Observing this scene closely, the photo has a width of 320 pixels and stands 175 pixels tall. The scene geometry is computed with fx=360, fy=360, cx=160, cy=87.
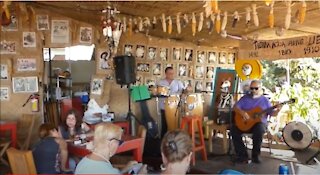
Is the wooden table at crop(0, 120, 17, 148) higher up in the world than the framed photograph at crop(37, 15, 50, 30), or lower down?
lower down

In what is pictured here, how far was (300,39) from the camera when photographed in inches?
161

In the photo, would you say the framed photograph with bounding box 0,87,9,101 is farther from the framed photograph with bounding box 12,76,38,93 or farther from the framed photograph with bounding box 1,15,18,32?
the framed photograph with bounding box 1,15,18,32

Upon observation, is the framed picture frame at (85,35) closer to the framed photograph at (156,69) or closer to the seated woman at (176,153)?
the framed photograph at (156,69)

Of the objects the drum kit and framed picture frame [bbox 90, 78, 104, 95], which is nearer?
the drum kit

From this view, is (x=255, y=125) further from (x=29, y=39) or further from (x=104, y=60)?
(x=29, y=39)

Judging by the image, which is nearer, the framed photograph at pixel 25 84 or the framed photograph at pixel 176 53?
the framed photograph at pixel 25 84

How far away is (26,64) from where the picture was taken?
518 cm

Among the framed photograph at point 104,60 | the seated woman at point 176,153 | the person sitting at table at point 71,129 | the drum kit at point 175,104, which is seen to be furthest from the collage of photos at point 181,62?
the seated woman at point 176,153

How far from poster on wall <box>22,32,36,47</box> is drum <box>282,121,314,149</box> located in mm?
3995

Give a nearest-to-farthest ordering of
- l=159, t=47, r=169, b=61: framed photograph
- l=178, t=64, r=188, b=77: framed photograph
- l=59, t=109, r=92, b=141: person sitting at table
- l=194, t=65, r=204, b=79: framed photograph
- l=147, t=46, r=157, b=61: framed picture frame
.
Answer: l=59, t=109, r=92, b=141: person sitting at table → l=147, t=46, r=157, b=61: framed picture frame → l=159, t=47, r=169, b=61: framed photograph → l=178, t=64, r=188, b=77: framed photograph → l=194, t=65, r=204, b=79: framed photograph

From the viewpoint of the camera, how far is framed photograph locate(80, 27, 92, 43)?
5.33 metres

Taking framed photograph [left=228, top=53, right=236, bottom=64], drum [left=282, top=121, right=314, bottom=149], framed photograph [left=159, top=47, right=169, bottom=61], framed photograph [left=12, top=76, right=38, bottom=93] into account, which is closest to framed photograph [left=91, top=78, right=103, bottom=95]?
framed photograph [left=12, top=76, right=38, bottom=93]

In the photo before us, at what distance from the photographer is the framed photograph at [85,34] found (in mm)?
5328

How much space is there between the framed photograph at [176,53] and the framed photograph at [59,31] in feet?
6.07
